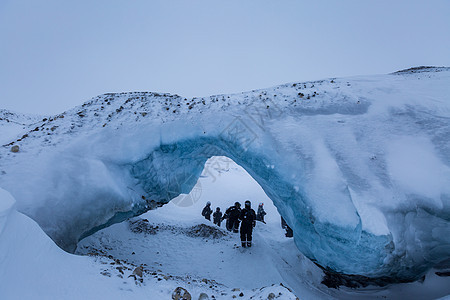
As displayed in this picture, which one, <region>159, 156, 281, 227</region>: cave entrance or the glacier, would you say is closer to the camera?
the glacier

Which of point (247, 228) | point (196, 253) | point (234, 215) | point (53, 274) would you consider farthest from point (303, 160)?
point (234, 215)

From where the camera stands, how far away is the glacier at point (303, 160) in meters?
4.43

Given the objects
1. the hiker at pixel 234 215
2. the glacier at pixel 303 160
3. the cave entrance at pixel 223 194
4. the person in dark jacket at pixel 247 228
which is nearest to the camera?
the glacier at pixel 303 160

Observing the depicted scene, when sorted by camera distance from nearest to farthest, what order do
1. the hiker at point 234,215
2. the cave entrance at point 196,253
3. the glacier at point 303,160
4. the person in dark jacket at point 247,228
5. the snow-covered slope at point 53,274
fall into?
the snow-covered slope at point 53,274
the glacier at point 303,160
the cave entrance at point 196,253
the person in dark jacket at point 247,228
the hiker at point 234,215

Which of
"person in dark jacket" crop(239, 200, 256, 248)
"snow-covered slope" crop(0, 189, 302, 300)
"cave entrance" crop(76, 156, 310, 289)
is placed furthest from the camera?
"person in dark jacket" crop(239, 200, 256, 248)

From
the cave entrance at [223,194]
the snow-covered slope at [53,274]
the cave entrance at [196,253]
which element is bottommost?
the cave entrance at [223,194]

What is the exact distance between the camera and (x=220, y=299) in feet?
14.1

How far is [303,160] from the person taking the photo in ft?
16.5

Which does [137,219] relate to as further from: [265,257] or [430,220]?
[430,220]

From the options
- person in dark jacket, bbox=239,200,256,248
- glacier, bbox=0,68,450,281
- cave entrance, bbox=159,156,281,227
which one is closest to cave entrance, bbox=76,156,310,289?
person in dark jacket, bbox=239,200,256,248

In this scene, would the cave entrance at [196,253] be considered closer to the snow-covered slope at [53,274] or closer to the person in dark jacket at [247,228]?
the person in dark jacket at [247,228]

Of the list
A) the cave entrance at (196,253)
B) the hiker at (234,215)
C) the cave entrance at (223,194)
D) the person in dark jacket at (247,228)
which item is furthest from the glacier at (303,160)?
the cave entrance at (223,194)

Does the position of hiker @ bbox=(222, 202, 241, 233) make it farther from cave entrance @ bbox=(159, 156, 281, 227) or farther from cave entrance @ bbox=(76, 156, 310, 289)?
cave entrance @ bbox=(159, 156, 281, 227)

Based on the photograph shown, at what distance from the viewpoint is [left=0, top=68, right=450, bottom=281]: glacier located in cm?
443
